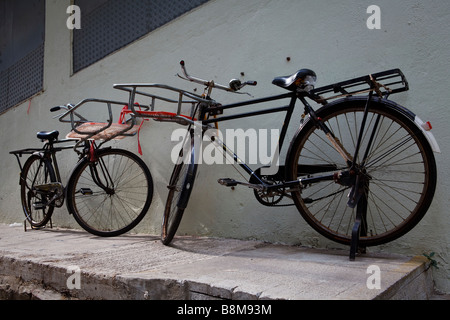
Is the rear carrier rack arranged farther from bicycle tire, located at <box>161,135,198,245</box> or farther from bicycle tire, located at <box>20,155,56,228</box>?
Answer: bicycle tire, located at <box>20,155,56,228</box>

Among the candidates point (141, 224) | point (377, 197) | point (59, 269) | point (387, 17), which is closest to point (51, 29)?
point (141, 224)

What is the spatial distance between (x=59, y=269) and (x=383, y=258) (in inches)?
66.0

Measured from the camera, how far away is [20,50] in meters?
5.66

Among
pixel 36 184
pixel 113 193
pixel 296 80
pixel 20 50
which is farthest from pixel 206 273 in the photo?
pixel 20 50

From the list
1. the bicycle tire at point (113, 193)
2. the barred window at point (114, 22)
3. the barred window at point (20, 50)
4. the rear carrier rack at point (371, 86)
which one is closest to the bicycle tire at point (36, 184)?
the bicycle tire at point (113, 193)

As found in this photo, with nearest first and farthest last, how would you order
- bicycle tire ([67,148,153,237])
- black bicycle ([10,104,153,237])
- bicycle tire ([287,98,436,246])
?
bicycle tire ([287,98,436,246])
black bicycle ([10,104,153,237])
bicycle tire ([67,148,153,237])

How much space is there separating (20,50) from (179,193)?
15.4ft

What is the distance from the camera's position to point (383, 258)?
185cm

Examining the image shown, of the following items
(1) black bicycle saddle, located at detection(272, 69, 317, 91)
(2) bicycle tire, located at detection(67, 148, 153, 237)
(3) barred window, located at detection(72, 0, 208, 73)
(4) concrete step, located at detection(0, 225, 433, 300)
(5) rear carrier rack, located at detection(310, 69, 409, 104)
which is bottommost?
(4) concrete step, located at detection(0, 225, 433, 300)

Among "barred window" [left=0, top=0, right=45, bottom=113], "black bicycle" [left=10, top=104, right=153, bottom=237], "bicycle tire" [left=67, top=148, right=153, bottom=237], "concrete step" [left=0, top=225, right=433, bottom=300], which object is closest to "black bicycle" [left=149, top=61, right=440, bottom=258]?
"concrete step" [left=0, top=225, right=433, bottom=300]

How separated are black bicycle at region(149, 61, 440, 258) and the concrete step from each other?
0.65ft

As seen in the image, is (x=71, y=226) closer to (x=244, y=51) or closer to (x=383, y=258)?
(x=244, y=51)

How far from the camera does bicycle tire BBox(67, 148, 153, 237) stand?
328 cm

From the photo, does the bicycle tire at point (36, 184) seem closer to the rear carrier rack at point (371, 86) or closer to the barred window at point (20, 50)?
the barred window at point (20, 50)
